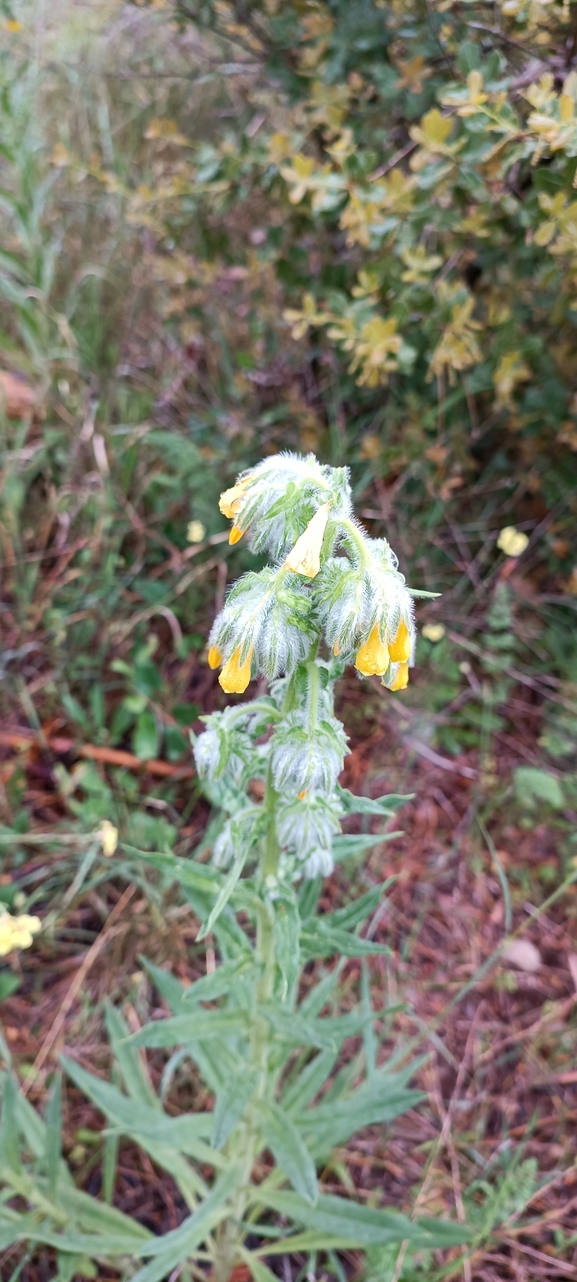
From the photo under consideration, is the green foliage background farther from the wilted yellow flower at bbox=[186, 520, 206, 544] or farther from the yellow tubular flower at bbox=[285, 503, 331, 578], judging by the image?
the yellow tubular flower at bbox=[285, 503, 331, 578]

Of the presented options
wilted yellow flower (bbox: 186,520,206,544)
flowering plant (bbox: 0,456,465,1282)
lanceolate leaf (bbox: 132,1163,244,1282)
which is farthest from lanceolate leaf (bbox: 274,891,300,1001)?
wilted yellow flower (bbox: 186,520,206,544)

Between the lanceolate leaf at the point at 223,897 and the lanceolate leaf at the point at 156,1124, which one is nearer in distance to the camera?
the lanceolate leaf at the point at 223,897

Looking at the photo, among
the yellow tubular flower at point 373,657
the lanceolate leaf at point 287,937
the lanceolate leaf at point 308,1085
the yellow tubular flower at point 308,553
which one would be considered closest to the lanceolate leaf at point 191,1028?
the lanceolate leaf at point 287,937

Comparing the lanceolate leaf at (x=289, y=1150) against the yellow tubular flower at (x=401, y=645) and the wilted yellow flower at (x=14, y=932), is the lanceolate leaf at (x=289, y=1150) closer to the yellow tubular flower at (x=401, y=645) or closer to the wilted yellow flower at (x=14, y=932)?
the wilted yellow flower at (x=14, y=932)

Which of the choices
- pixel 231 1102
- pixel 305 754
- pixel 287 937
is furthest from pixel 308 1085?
pixel 305 754

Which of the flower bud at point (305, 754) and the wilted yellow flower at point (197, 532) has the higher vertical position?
the flower bud at point (305, 754)
